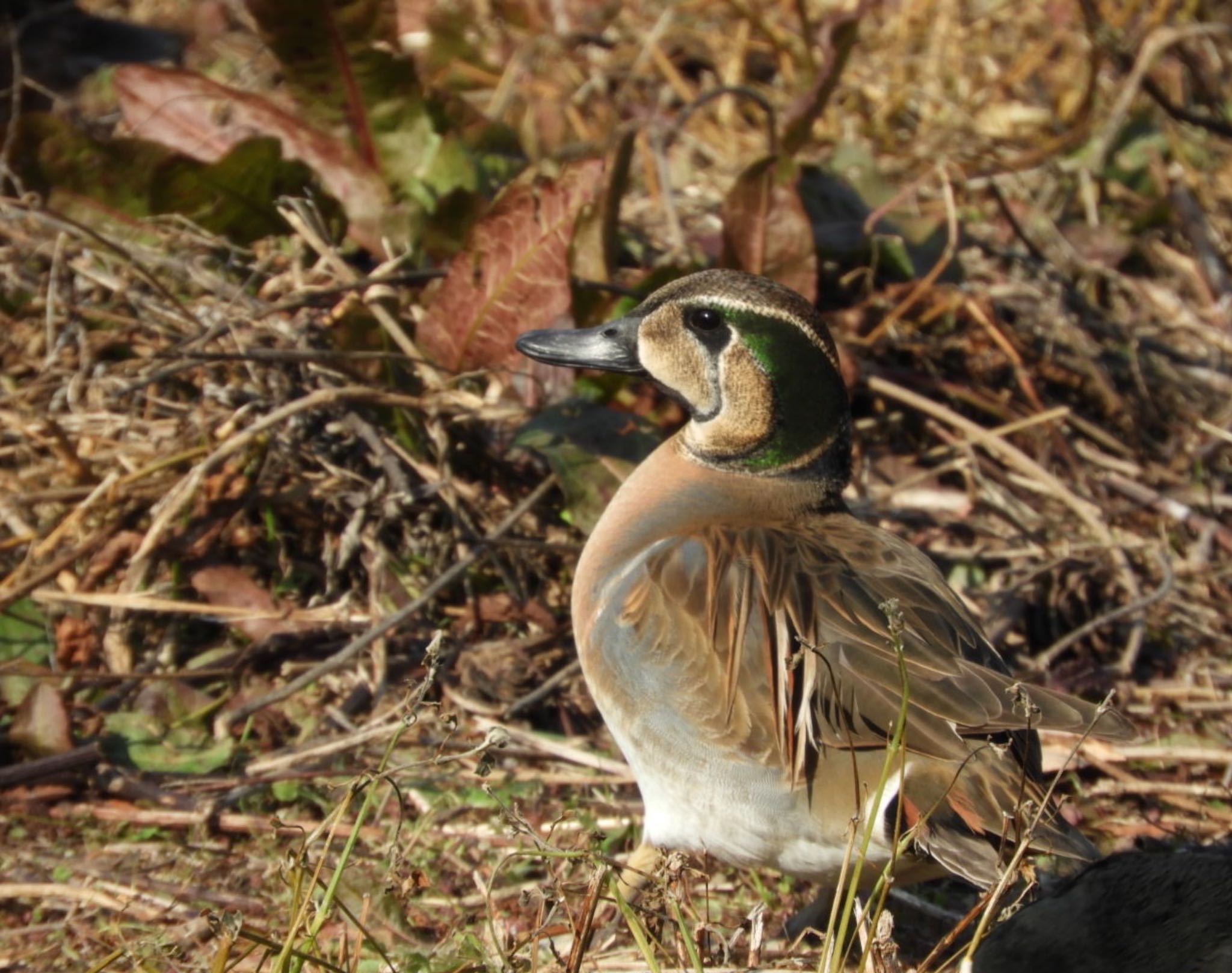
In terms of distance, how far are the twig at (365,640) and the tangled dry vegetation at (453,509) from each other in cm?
1

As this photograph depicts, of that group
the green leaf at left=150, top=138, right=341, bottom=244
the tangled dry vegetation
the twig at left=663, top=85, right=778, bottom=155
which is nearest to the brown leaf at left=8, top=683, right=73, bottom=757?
the tangled dry vegetation

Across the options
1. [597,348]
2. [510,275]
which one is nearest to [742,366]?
[597,348]

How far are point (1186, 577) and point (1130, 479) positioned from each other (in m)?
0.47

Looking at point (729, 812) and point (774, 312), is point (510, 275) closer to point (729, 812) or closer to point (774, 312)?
point (774, 312)

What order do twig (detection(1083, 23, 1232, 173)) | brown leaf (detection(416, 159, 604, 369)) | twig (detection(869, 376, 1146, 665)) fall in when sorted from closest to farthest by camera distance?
1. brown leaf (detection(416, 159, 604, 369))
2. twig (detection(869, 376, 1146, 665))
3. twig (detection(1083, 23, 1232, 173))

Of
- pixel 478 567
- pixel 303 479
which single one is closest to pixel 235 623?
pixel 303 479

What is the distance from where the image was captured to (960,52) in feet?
22.6

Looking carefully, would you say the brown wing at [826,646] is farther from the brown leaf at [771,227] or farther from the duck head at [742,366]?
the brown leaf at [771,227]

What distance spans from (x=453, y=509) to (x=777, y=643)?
145cm

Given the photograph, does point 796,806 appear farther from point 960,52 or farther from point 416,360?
point 960,52

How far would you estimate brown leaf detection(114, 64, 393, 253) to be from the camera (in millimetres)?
4562

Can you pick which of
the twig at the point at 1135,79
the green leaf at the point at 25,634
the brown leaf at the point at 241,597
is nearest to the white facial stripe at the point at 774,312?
the brown leaf at the point at 241,597

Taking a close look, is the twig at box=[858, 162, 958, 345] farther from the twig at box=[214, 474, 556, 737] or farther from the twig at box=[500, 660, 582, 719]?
the twig at box=[500, 660, 582, 719]

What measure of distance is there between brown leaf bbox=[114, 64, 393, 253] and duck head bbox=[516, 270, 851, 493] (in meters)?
1.35
